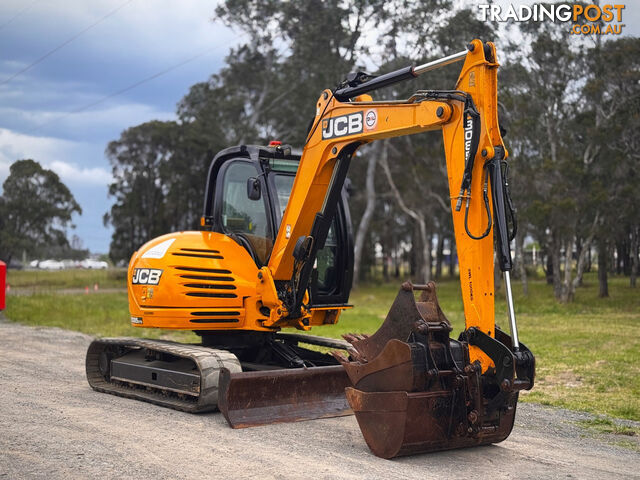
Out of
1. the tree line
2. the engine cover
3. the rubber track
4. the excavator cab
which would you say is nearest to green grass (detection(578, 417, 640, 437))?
the excavator cab

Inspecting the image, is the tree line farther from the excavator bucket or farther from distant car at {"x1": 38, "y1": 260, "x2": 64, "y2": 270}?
distant car at {"x1": 38, "y1": 260, "x2": 64, "y2": 270}

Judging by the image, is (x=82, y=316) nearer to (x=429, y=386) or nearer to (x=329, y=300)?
(x=329, y=300)

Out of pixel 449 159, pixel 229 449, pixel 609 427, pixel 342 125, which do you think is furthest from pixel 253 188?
pixel 609 427

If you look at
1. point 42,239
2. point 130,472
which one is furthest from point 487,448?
point 42,239

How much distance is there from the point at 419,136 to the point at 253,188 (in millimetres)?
30988

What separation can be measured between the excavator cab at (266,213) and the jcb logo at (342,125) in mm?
1045

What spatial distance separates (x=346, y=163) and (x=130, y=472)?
3.82m

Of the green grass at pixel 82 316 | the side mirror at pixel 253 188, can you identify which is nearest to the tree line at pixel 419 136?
the green grass at pixel 82 316

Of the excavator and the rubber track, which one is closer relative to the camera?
the excavator

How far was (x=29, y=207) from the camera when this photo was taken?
53.8 meters

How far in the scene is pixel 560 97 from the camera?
30.6 meters

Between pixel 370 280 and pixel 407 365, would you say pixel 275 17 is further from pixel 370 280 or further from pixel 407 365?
pixel 407 365

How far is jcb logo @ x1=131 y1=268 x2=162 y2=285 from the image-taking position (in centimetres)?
871

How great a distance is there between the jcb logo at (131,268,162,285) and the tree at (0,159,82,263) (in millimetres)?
46510
